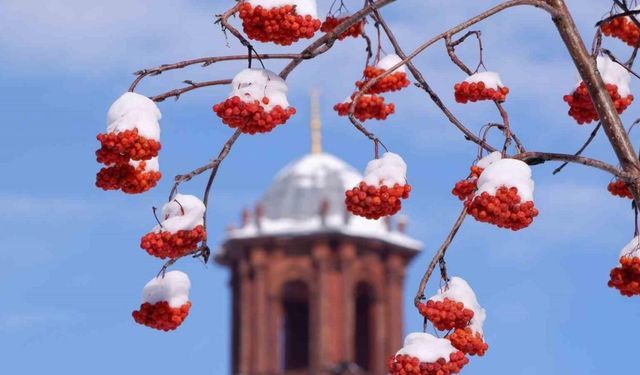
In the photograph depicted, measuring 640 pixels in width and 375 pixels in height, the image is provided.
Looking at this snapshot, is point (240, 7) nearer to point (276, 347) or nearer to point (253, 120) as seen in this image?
point (253, 120)

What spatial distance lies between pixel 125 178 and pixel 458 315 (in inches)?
48.9

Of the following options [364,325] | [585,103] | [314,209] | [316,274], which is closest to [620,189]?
[585,103]

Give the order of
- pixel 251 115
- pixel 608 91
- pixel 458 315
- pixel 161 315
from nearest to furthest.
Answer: pixel 458 315 < pixel 251 115 < pixel 161 315 < pixel 608 91

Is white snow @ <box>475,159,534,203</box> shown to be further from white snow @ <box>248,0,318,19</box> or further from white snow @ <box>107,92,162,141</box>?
white snow @ <box>107,92,162,141</box>

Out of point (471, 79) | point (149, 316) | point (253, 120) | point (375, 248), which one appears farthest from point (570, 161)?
point (375, 248)

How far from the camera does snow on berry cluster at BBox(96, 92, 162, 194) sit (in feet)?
21.8

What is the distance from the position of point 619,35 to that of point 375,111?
110cm

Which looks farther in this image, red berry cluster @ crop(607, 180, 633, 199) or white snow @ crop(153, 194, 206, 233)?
red berry cluster @ crop(607, 180, 633, 199)

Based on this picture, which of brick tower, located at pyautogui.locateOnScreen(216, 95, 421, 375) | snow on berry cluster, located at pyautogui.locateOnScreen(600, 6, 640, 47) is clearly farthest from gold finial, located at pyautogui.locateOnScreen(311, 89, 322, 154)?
snow on berry cluster, located at pyautogui.locateOnScreen(600, 6, 640, 47)

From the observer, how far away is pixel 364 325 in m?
69.6

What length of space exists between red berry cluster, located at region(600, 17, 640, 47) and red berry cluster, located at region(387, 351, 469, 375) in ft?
Answer: 7.01

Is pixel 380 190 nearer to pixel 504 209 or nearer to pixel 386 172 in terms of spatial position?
pixel 386 172

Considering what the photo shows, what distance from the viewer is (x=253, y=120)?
21.9 ft

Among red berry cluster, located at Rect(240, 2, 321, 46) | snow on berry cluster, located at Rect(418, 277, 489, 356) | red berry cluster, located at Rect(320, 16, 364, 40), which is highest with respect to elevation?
red berry cluster, located at Rect(320, 16, 364, 40)
